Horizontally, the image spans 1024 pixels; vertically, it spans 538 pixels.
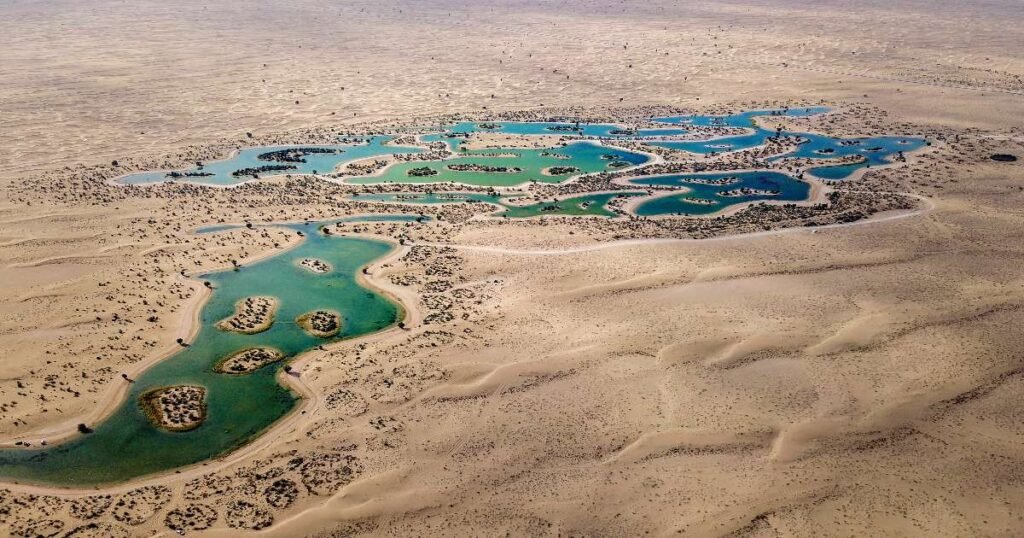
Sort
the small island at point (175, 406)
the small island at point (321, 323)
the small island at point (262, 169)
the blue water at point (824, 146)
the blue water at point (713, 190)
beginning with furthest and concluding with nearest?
1. the blue water at point (824, 146)
2. the small island at point (262, 169)
3. the blue water at point (713, 190)
4. the small island at point (321, 323)
5. the small island at point (175, 406)

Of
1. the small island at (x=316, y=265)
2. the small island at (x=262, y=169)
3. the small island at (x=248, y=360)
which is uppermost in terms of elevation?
the small island at (x=262, y=169)

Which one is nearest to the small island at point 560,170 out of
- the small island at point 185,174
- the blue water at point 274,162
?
the blue water at point 274,162

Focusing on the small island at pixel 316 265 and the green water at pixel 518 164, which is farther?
the green water at pixel 518 164

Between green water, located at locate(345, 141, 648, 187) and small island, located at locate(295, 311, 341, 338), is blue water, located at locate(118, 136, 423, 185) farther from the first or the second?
small island, located at locate(295, 311, 341, 338)

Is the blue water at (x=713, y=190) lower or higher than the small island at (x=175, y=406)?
higher

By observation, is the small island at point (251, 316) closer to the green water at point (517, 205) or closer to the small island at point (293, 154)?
the green water at point (517, 205)

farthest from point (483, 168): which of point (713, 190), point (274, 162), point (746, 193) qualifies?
point (746, 193)

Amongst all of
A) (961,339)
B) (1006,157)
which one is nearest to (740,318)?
(961,339)
